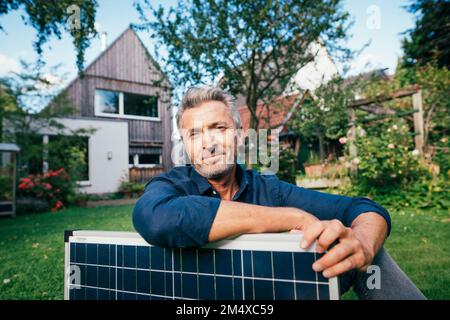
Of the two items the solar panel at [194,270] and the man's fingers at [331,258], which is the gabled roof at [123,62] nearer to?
the solar panel at [194,270]

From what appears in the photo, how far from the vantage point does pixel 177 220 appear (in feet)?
2.96

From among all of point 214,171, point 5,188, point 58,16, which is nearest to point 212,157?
point 214,171

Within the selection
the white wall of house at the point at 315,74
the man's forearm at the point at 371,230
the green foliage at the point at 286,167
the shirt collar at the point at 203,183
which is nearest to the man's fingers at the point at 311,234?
the man's forearm at the point at 371,230

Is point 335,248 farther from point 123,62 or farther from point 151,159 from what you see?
point 123,62

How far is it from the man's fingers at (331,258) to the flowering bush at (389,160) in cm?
595

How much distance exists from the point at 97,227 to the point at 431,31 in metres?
13.0

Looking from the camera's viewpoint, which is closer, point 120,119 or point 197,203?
point 197,203

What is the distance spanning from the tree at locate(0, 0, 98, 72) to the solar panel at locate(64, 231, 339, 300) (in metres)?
4.20

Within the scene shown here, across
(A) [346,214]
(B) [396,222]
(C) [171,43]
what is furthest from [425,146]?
(A) [346,214]

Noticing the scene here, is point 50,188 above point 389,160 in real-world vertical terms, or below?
below

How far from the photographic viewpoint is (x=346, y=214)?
1331 mm

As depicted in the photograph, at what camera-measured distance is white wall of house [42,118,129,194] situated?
13289 millimetres

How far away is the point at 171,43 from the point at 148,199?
6.16m
